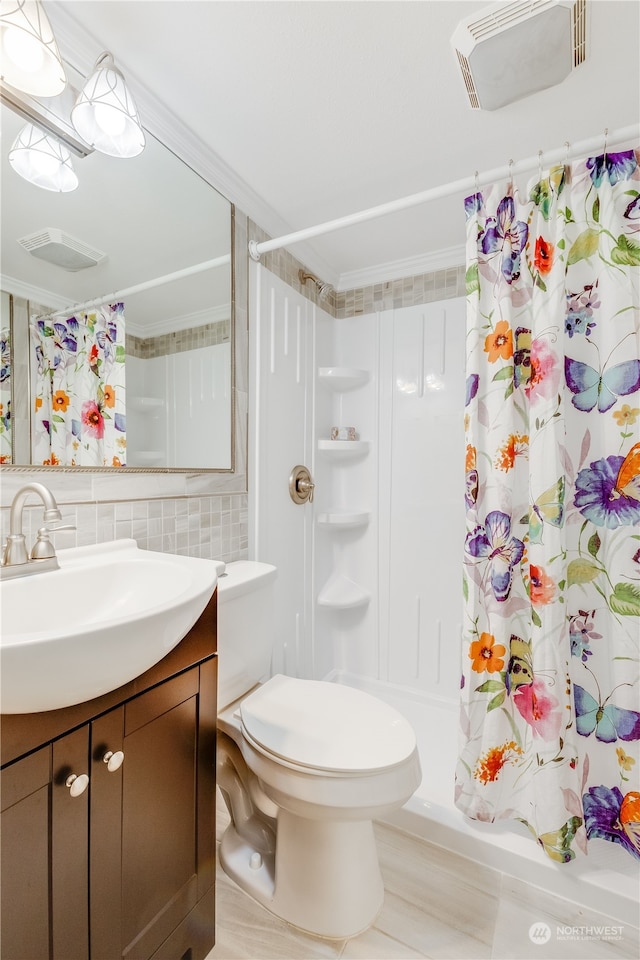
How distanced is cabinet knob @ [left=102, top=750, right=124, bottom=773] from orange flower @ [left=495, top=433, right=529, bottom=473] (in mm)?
1159

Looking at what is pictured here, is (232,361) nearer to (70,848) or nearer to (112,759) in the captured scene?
(112,759)

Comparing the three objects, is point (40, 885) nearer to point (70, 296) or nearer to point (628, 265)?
point (70, 296)

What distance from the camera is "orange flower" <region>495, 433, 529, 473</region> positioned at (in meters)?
1.31

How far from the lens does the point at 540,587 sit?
122 cm

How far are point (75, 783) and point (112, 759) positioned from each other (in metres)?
0.06

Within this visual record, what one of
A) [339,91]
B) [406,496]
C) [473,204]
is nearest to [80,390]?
[339,91]

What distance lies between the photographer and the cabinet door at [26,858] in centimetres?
62

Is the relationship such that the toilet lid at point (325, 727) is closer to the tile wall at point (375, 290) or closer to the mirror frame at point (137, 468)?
the mirror frame at point (137, 468)

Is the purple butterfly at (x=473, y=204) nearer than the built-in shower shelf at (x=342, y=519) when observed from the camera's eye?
Yes

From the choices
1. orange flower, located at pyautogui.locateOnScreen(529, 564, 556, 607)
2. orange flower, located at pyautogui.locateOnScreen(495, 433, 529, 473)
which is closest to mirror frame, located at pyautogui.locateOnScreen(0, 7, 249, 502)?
orange flower, located at pyautogui.locateOnScreen(495, 433, 529, 473)

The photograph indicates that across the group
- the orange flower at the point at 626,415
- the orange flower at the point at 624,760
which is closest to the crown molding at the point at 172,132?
the orange flower at the point at 626,415

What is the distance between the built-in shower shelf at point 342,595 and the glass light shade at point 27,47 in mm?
1987

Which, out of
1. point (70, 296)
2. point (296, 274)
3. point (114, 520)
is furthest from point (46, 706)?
point (296, 274)

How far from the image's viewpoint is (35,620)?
85cm
